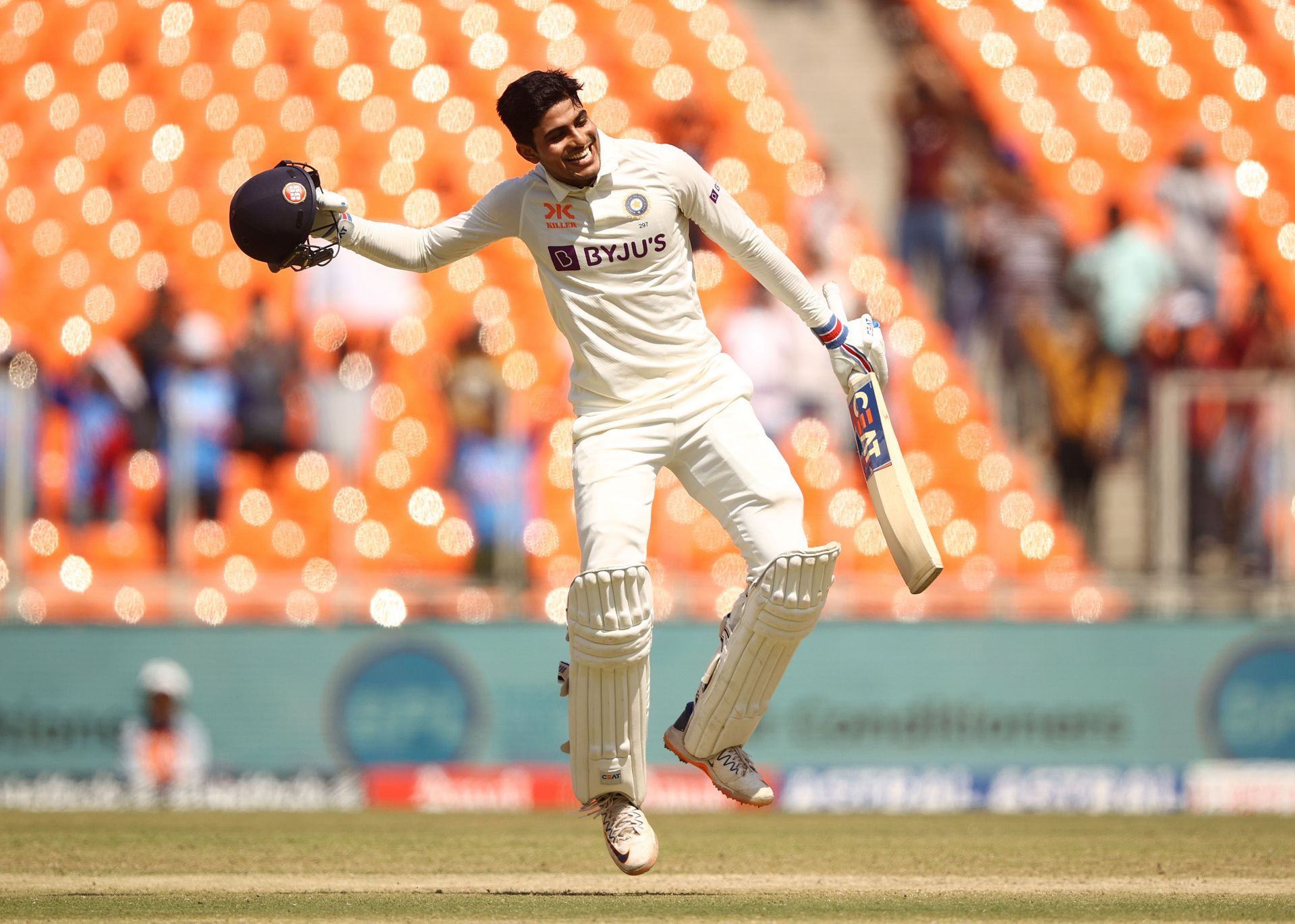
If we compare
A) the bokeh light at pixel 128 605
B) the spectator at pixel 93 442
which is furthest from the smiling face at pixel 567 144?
the spectator at pixel 93 442

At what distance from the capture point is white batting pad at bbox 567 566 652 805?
4.77 meters

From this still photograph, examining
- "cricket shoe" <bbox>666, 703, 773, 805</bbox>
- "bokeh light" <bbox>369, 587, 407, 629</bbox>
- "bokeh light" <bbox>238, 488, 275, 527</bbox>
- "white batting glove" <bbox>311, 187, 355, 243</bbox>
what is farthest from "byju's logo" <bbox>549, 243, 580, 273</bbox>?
"bokeh light" <bbox>238, 488, 275, 527</bbox>

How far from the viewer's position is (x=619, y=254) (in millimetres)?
4875

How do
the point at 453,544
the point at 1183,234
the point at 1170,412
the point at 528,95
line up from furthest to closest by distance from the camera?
the point at 1183,234
the point at 453,544
the point at 1170,412
the point at 528,95

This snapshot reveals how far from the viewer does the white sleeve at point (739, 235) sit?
16.3 feet

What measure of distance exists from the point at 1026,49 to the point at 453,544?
18.1 feet

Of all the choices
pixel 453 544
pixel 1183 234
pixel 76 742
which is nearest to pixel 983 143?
pixel 1183 234

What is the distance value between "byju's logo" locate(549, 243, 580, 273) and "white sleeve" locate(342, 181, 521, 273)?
16cm

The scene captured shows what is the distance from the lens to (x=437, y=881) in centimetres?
514

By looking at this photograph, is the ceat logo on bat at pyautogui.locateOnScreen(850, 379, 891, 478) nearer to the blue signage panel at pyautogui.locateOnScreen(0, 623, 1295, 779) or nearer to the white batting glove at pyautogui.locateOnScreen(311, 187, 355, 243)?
the white batting glove at pyautogui.locateOnScreen(311, 187, 355, 243)

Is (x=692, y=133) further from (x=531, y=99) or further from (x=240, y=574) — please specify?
(x=531, y=99)

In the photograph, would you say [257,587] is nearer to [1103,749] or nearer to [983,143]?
[1103,749]

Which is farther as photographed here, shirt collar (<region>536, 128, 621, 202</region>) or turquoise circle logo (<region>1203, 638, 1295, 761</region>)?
turquoise circle logo (<region>1203, 638, 1295, 761</region>)

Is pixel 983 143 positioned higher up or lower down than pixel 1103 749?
higher up
